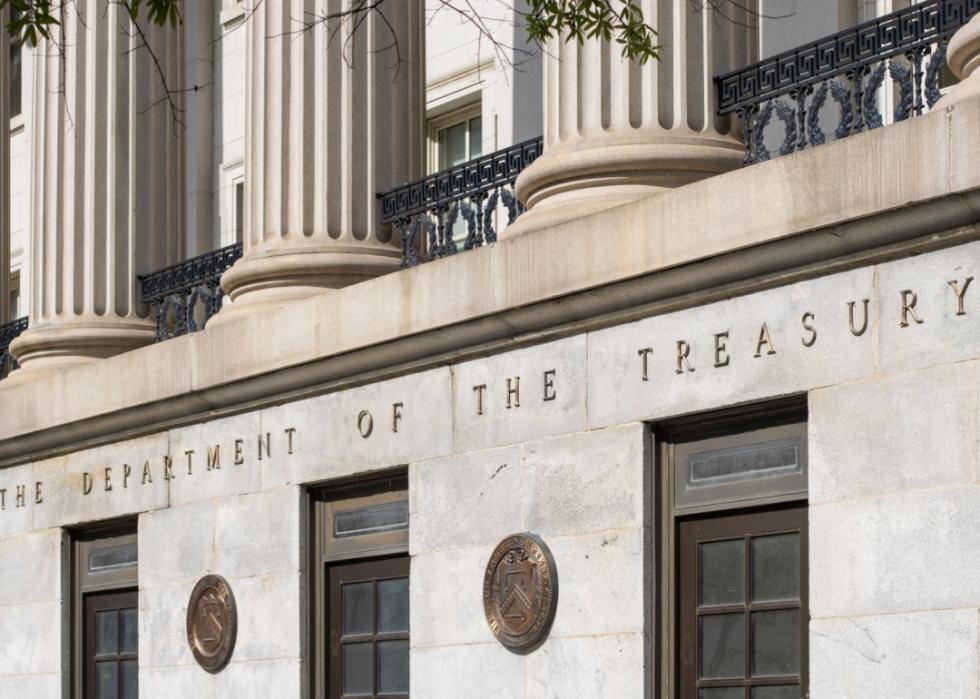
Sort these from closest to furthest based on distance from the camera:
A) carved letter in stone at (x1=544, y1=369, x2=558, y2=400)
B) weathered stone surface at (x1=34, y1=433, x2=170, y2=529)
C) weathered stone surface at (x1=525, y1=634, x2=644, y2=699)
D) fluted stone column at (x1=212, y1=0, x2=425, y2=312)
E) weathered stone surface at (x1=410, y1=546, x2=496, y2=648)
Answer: weathered stone surface at (x1=525, y1=634, x2=644, y2=699) < carved letter in stone at (x1=544, y1=369, x2=558, y2=400) < weathered stone surface at (x1=410, y1=546, x2=496, y2=648) < fluted stone column at (x1=212, y1=0, x2=425, y2=312) < weathered stone surface at (x1=34, y1=433, x2=170, y2=529)

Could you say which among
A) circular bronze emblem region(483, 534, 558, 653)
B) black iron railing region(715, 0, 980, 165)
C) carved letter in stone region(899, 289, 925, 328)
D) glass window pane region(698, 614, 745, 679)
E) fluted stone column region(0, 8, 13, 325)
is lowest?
glass window pane region(698, 614, 745, 679)

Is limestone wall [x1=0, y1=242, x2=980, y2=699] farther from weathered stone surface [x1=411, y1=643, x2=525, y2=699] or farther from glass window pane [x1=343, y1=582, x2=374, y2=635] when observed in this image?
glass window pane [x1=343, y1=582, x2=374, y2=635]

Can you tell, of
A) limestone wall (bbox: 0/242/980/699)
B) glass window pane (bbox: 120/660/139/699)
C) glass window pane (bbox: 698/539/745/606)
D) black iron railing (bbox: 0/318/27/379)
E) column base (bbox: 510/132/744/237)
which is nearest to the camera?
limestone wall (bbox: 0/242/980/699)

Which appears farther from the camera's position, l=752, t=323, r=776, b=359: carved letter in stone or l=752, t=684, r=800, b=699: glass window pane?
l=752, t=684, r=800, b=699: glass window pane

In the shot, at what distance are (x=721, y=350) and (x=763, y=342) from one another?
1.29ft

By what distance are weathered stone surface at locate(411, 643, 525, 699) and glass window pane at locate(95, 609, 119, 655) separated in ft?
18.1

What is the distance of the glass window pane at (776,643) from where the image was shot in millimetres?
13742

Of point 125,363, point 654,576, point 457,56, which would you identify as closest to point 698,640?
point 654,576

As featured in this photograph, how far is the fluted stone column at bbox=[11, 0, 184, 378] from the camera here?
22.2 m

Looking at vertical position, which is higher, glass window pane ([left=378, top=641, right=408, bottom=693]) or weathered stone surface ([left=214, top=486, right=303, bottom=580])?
weathered stone surface ([left=214, top=486, right=303, bottom=580])

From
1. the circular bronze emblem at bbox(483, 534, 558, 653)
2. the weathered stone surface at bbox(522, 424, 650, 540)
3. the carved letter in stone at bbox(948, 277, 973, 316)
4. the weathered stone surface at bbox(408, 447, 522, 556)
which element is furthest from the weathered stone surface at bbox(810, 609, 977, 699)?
the weathered stone surface at bbox(408, 447, 522, 556)

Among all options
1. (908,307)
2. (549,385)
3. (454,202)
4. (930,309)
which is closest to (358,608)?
(454,202)

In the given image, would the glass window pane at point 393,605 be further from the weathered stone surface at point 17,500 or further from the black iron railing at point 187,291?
the weathered stone surface at point 17,500

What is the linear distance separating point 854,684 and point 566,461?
10.2 ft
